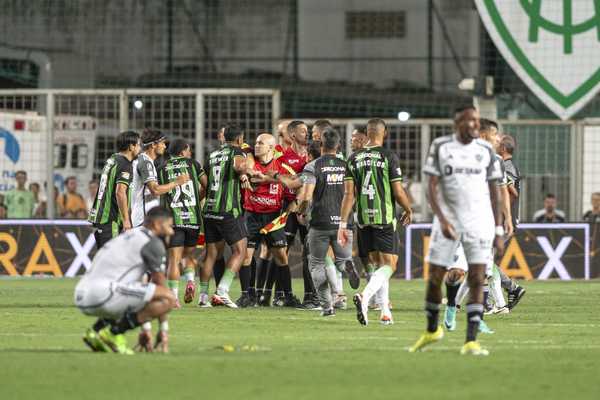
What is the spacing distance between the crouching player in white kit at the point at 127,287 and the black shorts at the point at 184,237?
6.01 m

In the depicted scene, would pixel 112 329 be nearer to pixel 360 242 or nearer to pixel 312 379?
pixel 312 379

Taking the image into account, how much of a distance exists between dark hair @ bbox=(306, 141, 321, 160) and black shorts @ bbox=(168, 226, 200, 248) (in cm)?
156

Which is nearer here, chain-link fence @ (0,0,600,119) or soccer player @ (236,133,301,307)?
soccer player @ (236,133,301,307)

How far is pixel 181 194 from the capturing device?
17.5 metres

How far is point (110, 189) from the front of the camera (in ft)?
55.3

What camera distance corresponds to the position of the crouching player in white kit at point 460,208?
462 inches

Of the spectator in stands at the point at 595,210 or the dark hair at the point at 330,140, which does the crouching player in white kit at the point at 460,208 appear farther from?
the spectator in stands at the point at 595,210

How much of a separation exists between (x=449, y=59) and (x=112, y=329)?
26.4 metres

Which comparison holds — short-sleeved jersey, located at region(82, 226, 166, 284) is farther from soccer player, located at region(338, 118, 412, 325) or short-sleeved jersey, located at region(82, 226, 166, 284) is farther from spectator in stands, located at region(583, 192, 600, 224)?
spectator in stands, located at region(583, 192, 600, 224)

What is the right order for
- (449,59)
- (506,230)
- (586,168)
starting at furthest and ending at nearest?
(449,59) → (586,168) → (506,230)

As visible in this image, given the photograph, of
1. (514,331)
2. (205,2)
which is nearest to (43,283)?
(514,331)

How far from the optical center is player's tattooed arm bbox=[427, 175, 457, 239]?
11.6 meters

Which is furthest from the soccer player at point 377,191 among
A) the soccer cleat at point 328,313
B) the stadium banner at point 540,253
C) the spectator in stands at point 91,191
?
the spectator in stands at point 91,191

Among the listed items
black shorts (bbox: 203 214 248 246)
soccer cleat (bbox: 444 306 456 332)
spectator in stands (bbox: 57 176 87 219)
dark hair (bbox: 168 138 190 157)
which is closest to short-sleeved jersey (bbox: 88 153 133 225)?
dark hair (bbox: 168 138 190 157)
